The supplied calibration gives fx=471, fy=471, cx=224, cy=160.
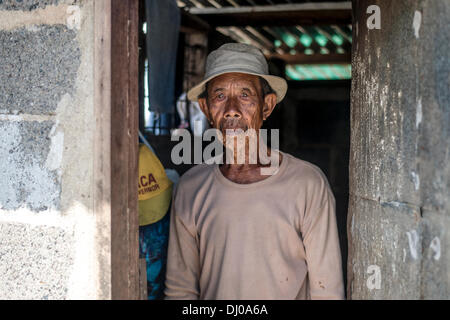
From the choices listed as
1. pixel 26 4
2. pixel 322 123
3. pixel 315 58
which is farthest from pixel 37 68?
pixel 322 123

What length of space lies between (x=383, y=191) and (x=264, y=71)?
0.97 metres

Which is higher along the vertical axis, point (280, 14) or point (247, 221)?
point (280, 14)

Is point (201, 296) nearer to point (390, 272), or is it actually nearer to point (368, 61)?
point (390, 272)

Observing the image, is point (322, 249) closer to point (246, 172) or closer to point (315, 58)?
point (246, 172)

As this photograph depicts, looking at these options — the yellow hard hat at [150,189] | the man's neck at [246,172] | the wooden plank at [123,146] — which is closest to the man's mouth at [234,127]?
the man's neck at [246,172]

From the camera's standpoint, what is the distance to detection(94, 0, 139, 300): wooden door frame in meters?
Answer: 1.59

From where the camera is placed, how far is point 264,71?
2371mm

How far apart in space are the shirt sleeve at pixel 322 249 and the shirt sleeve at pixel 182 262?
56 cm

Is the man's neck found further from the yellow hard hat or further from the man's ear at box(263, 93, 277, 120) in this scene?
the yellow hard hat

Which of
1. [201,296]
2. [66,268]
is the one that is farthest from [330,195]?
[66,268]

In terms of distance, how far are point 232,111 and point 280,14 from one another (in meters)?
3.00

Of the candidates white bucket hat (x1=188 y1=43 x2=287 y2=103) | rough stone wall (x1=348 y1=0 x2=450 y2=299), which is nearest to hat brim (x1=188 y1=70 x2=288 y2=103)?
white bucket hat (x1=188 y1=43 x2=287 y2=103)

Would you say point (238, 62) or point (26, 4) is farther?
point (238, 62)

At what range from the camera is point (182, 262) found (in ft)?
7.59
